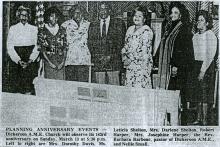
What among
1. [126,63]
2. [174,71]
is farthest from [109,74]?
[174,71]

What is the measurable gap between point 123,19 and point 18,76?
344 millimetres

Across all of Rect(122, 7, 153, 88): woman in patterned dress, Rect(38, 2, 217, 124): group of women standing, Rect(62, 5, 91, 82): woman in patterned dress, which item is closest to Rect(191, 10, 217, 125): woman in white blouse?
Rect(38, 2, 217, 124): group of women standing

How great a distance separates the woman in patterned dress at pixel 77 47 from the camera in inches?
39.2

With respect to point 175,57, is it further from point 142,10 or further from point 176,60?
point 142,10

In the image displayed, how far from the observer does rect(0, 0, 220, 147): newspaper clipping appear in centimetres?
98

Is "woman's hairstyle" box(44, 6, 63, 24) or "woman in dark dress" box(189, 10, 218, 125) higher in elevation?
"woman's hairstyle" box(44, 6, 63, 24)

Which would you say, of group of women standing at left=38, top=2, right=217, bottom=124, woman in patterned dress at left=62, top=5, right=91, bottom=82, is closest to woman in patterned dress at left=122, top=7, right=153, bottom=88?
group of women standing at left=38, top=2, right=217, bottom=124

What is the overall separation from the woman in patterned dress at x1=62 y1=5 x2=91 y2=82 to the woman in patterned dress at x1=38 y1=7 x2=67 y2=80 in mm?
17

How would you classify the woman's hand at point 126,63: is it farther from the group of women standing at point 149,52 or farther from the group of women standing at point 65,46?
the group of women standing at point 65,46

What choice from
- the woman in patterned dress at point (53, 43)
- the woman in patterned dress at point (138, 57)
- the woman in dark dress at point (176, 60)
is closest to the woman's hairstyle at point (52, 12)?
the woman in patterned dress at point (53, 43)

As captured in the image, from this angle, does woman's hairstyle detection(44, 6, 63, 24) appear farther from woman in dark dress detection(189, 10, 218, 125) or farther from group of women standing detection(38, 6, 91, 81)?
woman in dark dress detection(189, 10, 218, 125)

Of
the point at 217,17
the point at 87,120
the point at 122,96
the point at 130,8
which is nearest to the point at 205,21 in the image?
the point at 217,17

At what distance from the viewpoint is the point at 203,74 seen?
0.99 meters

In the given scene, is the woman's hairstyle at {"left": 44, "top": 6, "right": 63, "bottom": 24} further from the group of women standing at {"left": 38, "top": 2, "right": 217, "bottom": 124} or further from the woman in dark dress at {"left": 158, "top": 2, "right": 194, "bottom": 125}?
the woman in dark dress at {"left": 158, "top": 2, "right": 194, "bottom": 125}
